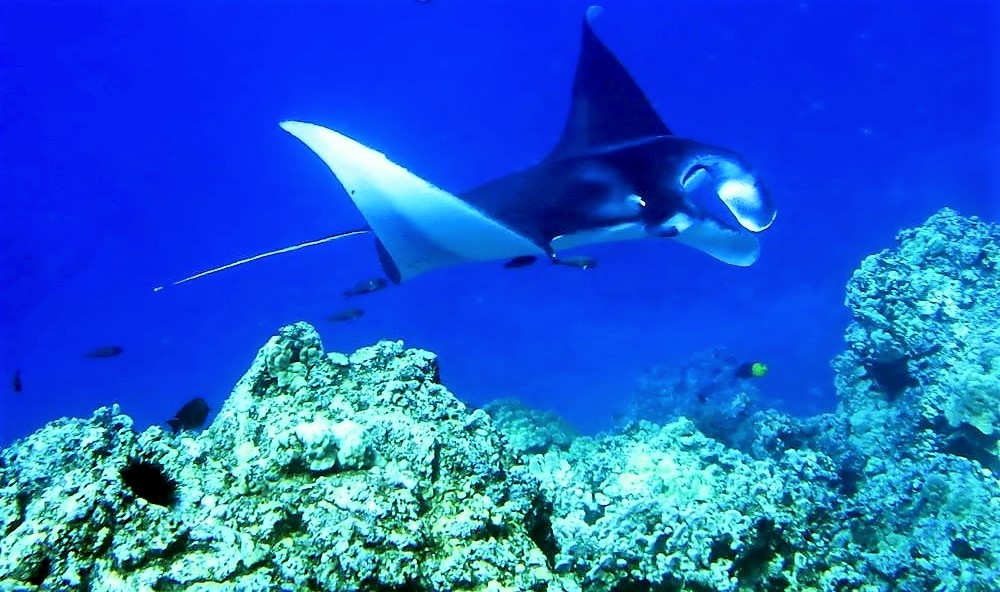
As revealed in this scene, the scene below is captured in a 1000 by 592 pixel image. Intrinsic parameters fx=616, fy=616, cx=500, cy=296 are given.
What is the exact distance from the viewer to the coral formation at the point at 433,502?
1.55 metres

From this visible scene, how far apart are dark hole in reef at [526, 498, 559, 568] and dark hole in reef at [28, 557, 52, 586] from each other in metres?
1.30

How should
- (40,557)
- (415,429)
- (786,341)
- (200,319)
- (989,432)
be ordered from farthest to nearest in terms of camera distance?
1. (200,319)
2. (786,341)
3. (989,432)
4. (415,429)
5. (40,557)

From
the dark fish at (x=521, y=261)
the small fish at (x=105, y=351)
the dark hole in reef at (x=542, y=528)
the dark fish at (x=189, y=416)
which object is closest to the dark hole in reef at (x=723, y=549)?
the dark hole in reef at (x=542, y=528)

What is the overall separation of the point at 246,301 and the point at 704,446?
151 ft

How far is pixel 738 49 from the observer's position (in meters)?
28.3

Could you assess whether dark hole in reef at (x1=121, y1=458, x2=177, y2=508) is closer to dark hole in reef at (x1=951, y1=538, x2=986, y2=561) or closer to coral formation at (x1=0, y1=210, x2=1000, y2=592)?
coral formation at (x1=0, y1=210, x2=1000, y2=592)

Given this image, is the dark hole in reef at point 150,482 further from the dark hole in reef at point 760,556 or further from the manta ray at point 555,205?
the dark hole in reef at point 760,556

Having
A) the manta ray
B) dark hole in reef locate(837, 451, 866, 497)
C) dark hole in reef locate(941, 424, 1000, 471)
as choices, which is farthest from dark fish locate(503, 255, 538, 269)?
dark hole in reef locate(941, 424, 1000, 471)

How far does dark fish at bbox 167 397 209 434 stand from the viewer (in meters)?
5.14

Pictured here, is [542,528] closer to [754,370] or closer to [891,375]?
[891,375]

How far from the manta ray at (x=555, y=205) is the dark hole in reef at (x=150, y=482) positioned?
4.86 ft

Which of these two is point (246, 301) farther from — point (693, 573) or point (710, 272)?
point (693, 573)

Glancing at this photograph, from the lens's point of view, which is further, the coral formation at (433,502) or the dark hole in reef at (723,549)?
the dark hole in reef at (723,549)

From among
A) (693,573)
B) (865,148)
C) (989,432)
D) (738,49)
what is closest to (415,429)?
(693,573)
